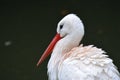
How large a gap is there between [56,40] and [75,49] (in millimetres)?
281

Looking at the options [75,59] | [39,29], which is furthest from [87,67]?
[39,29]

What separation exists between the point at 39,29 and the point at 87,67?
2869mm

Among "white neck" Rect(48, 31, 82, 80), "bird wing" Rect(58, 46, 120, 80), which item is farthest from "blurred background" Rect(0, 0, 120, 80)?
"bird wing" Rect(58, 46, 120, 80)

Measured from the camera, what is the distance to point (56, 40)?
4.63 m

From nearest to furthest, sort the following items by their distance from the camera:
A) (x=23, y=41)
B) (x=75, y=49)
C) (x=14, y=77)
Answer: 1. (x=75, y=49)
2. (x=14, y=77)
3. (x=23, y=41)

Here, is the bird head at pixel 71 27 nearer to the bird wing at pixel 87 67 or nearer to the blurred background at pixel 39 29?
the bird wing at pixel 87 67

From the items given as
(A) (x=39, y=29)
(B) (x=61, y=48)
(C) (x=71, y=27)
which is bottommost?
(A) (x=39, y=29)

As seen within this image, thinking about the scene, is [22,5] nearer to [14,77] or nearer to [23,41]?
[23,41]

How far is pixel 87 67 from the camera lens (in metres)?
4.12

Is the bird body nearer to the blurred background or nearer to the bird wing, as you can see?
the bird wing

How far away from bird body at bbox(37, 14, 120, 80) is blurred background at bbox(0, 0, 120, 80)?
122 cm

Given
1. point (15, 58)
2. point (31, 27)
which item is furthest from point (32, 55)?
point (31, 27)

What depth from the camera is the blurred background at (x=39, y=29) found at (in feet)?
19.5

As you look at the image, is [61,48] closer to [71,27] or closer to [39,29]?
[71,27]
